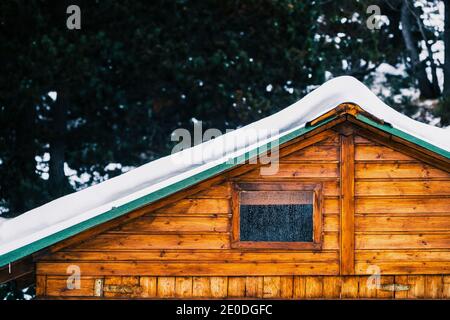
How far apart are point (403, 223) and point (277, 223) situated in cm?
151

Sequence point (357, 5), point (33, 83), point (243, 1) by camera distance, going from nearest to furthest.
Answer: point (33, 83) < point (243, 1) < point (357, 5)

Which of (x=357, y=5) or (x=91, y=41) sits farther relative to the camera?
(x=357, y=5)

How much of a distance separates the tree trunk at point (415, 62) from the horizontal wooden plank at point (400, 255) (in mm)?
15228

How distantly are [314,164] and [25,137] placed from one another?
12.4m

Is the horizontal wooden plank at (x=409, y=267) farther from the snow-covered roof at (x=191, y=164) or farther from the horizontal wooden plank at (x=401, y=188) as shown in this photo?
the snow-covered roof at (x=191, y=164)

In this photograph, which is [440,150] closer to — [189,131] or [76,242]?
[76,242]

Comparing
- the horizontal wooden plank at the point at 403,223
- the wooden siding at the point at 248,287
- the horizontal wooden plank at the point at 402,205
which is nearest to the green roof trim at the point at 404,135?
the horizontal wooden plank at the point at 402,205

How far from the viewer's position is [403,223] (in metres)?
8.30

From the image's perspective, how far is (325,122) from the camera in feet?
26.1

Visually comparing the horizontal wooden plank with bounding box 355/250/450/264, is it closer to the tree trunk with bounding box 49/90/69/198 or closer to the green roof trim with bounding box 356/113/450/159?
the green roof trim with bounding box 356/113/450/159

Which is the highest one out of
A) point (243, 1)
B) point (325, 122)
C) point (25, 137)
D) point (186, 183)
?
point (243, 1)

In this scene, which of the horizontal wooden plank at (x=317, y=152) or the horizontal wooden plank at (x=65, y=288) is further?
the horizontal wooden plank at (x=317, y=152)

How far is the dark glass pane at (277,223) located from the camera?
8.33m

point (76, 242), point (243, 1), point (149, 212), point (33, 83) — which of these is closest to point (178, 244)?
point (149, 212)
